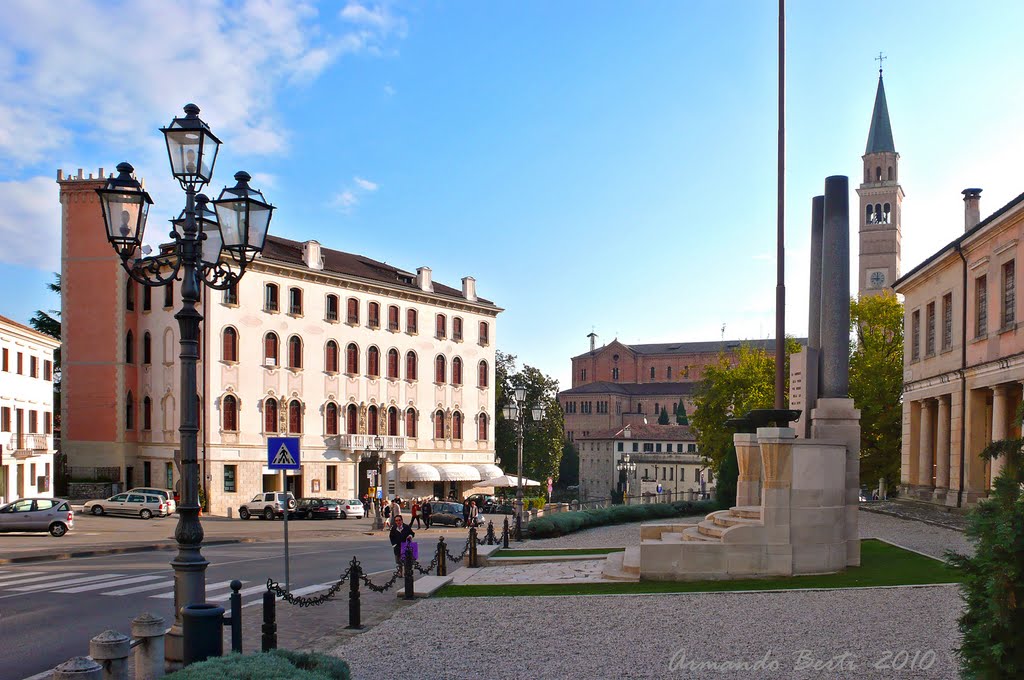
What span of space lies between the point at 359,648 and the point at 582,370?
133 m

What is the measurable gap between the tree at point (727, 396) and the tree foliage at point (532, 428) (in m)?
26.4

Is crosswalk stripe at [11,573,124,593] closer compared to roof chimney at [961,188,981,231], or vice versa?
crosswalk stripe at [11,573,124,593]

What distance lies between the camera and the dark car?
4609cm

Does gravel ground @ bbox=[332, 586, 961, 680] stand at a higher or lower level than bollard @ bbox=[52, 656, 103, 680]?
lower

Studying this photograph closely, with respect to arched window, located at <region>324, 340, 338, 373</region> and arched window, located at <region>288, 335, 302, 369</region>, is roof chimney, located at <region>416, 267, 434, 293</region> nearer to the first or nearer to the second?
arched window, located at <region>324, 340, 338, 373</region>

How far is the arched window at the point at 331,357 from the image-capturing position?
56375 millimetres

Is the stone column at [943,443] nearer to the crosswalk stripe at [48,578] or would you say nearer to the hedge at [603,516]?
the hedge at [603,516]

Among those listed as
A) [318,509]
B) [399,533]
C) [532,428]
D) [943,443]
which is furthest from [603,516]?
[532,428]

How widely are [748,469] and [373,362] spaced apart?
41986mm

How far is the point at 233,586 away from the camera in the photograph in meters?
9.62

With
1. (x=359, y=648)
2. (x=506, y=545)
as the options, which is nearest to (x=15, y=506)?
(x=506, y=545)

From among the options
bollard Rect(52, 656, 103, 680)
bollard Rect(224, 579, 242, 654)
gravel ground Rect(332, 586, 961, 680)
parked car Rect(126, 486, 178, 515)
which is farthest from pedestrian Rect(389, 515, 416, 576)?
parked car Rect(126, 486, 178, 515)

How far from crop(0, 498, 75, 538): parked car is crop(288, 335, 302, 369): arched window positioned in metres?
21.6

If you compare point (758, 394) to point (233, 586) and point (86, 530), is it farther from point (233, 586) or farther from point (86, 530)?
point (233, 586)
